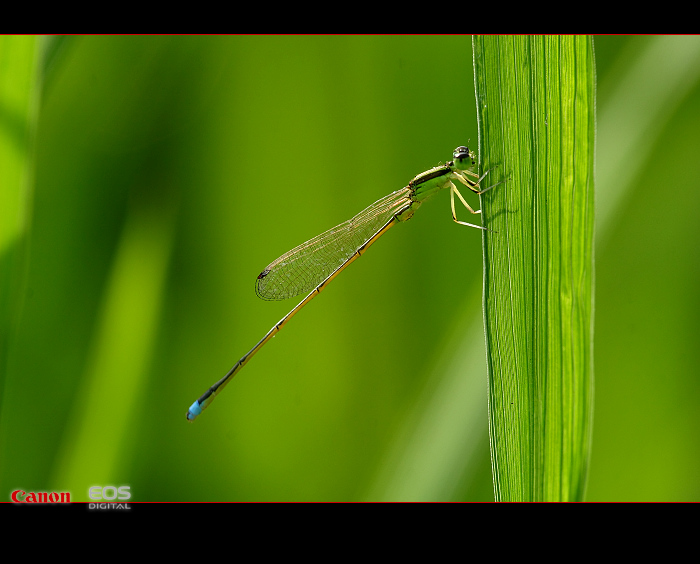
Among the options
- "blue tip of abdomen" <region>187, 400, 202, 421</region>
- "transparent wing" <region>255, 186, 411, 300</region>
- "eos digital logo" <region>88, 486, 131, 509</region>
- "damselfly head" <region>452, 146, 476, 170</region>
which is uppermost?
"damselfly head" <region>452, 146, 476, 170</region>

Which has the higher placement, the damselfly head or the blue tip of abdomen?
the damselfly head

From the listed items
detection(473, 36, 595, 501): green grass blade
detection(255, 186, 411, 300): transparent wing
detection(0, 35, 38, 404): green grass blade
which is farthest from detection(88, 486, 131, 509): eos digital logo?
detection(473, 36, 595, 501): green grass blade

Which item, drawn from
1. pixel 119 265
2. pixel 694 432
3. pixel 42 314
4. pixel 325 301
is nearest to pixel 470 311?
pixel 325 301

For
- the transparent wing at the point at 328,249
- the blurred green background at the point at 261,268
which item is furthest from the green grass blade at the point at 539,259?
the transparent wing at the point at 328,249

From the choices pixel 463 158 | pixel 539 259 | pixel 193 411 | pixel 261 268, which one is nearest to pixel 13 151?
pixel 261 268

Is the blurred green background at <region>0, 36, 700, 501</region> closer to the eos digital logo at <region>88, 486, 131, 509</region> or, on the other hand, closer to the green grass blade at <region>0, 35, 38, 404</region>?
the eos digital logo at <region>88, 486, 131, 509</region>

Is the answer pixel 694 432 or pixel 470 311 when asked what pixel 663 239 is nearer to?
pixel 694 432

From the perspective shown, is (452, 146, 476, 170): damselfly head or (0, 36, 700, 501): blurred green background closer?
(0, 36, 700, 501): blurred green background
